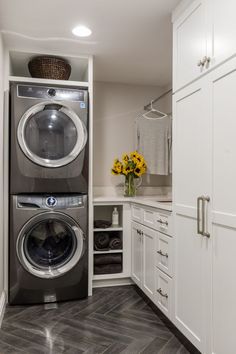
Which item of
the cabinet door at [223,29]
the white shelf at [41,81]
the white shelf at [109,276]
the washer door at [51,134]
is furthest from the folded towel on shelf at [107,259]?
the cabinet door at [223,29]

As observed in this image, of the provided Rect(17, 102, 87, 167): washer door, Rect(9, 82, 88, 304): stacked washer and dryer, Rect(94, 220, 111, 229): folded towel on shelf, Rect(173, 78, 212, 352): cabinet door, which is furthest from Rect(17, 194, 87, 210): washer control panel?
Rect(173, 78, 212, 352): cabinet door

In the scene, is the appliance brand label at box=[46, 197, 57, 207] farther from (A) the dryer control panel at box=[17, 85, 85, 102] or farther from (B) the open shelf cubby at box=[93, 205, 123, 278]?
(A) the dryer control panel at box=[17, 85, 85, 102]

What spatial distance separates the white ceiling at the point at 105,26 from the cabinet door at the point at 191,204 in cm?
71

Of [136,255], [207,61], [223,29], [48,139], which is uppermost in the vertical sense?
[223,29]

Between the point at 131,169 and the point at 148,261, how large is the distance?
1112 millimetres

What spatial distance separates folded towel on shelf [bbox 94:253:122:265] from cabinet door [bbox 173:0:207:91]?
1.82 m

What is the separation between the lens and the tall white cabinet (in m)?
1.48

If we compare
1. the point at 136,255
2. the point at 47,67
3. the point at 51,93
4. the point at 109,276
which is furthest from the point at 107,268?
the point at 47,67

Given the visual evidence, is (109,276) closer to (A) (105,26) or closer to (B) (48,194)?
(B) (48,194)

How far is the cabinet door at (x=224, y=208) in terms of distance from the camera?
57.4 inches

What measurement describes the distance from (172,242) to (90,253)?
1.07 m

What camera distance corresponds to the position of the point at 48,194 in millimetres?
2740

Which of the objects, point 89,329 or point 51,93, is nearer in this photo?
point 89,329

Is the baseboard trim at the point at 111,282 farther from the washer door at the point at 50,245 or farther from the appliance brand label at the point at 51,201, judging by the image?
the appliance brand label at the point at 51,201
